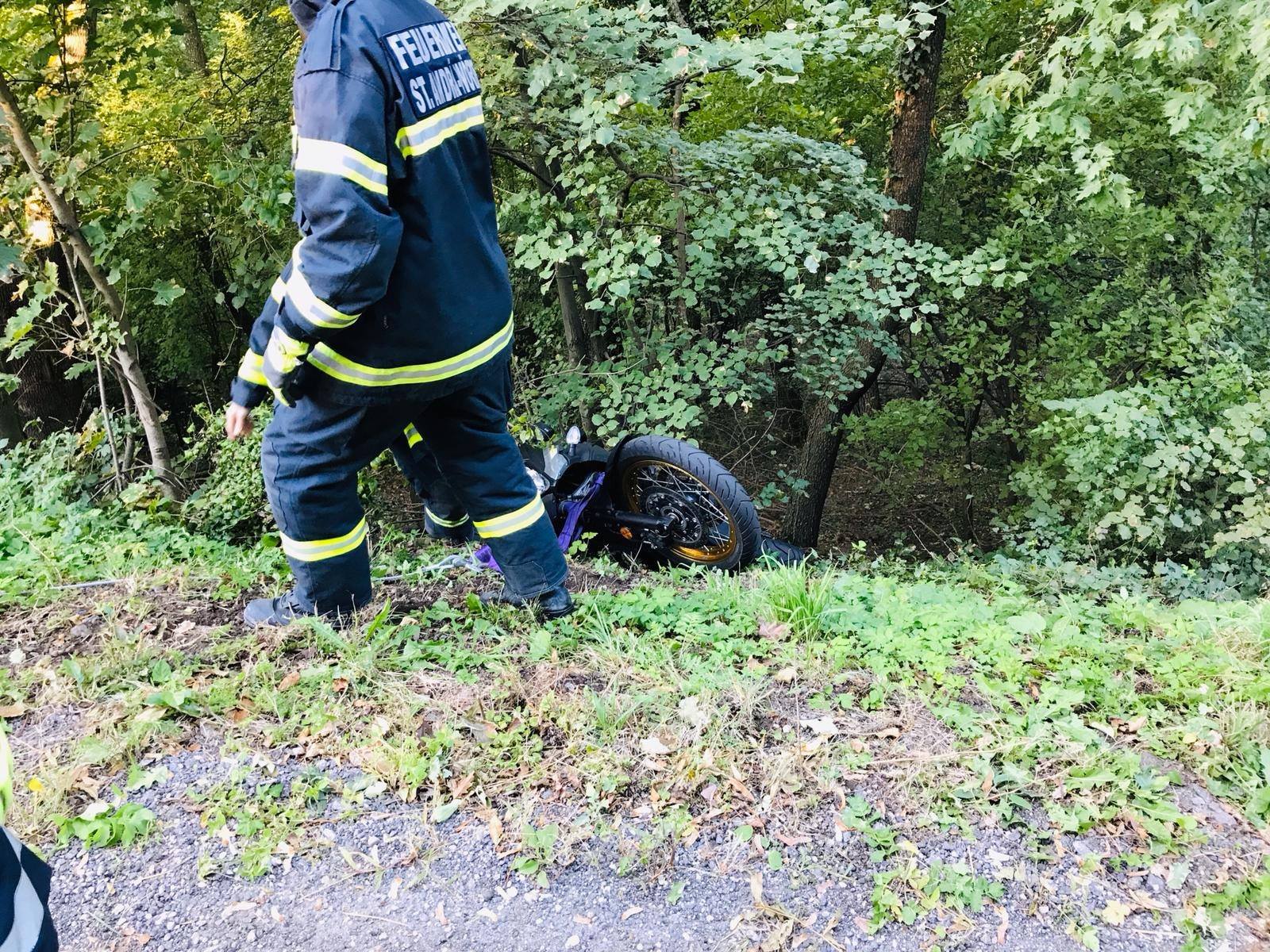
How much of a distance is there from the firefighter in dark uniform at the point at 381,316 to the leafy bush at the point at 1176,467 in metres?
3.21

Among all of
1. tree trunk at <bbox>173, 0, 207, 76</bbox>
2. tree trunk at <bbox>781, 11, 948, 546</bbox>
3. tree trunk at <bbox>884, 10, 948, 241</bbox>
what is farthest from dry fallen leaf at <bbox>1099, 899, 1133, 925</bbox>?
tree trunk at <bbox>173, 0, 207, 76</bbox>

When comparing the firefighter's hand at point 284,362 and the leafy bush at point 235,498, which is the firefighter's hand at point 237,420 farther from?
the leafy bush at point 235,498

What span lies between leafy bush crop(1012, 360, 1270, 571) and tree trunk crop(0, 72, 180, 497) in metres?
5.19

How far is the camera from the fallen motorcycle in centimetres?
436

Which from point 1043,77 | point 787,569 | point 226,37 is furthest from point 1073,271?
point 226,37

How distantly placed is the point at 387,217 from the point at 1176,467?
4462 mm

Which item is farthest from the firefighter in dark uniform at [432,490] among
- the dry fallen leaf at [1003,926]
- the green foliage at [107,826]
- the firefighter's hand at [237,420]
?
the dry fallen leaf at [1003,926]

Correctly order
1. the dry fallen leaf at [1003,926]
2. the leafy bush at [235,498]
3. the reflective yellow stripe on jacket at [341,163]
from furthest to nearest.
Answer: the leafy bush at [235,498], the reflective yellow stripe on jacket at [341,163], the dry fallen leaf at [1003,926]

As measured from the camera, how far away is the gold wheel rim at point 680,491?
4395 millimetres

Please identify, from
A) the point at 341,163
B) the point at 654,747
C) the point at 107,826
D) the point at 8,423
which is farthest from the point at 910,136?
the point at 8,423

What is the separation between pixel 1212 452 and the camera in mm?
4965

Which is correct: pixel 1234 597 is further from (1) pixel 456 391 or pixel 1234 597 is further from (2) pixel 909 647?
(1) pixel 456 391

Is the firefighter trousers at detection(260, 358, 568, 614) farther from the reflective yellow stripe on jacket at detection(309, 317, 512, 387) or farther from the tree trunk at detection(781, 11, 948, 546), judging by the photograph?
the tree trunk at detection(781, 11, 948, 546)

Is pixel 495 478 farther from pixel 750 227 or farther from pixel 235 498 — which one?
pixel 750 227
